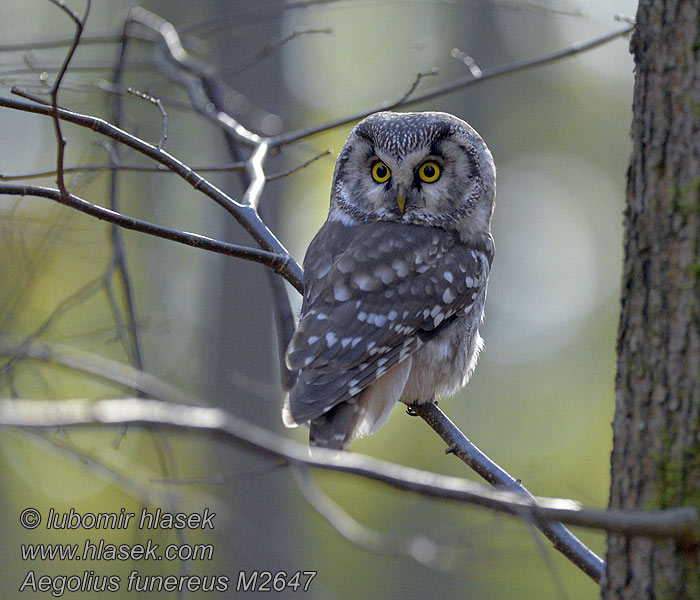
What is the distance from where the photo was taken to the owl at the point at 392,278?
2889mm

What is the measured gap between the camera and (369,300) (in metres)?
3.11

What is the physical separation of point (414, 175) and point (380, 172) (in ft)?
0.56

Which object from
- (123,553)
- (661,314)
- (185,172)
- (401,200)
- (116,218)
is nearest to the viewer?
(661,314)

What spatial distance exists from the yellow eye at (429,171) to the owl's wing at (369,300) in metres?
0.24

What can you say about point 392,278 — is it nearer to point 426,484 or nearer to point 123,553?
point 123,553

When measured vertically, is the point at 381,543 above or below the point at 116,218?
below

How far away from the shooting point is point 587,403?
1440 cm

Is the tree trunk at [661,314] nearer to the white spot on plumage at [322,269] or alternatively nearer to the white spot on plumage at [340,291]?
the white spot on plumage at [340,291]

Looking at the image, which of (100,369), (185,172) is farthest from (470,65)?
(100,369)

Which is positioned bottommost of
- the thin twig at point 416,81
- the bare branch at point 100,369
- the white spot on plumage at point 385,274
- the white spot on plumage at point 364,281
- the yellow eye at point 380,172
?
the bare branch at point 100,369

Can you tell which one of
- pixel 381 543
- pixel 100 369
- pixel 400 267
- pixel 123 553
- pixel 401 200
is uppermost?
pixel 401 200

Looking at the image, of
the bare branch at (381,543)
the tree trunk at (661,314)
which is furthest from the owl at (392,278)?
the tree trunk at (661,314)

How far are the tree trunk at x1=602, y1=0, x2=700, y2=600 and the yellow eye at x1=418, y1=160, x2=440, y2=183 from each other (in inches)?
71.5

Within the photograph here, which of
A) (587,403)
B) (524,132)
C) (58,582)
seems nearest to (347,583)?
(587,403)
